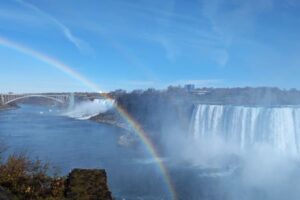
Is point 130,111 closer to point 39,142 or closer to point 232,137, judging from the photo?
point 39,142

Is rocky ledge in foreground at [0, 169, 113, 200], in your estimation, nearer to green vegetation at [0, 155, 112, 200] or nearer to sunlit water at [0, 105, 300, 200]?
green vegetation at [0, 155, 112, 200]

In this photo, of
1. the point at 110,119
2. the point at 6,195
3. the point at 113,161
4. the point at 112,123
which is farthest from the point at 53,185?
the point at 110,119

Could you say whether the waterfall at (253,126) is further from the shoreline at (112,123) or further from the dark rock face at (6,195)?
the dark rock face at (6,195)

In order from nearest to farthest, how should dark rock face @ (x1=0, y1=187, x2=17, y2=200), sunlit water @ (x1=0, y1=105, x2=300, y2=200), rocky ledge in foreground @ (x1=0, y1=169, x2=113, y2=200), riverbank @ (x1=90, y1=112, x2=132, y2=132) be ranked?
dark rock face @ (x1=0, y1=187, x2=17, y2=200), rocky ledge in foreground @ (x1=0, y1=169, x2=113, y2=200), sunlit water @ (x1=0, y1=105, x2=300, y2=200), riverbank @ (x1=90, y1=112, x2=132, y2=132)

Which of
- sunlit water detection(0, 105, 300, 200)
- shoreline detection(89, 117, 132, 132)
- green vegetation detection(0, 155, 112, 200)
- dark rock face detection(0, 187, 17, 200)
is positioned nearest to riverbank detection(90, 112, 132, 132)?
shoreline detection(89, 117, 132, 132)

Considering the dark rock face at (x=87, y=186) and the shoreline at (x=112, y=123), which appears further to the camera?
the shoreline at (x=112, y=123)

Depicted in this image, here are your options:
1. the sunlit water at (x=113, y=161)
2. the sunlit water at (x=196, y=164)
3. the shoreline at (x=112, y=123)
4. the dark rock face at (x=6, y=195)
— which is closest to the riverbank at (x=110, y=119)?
the shoreline at (x=112, y=123)
